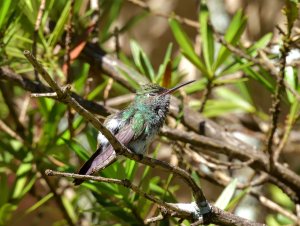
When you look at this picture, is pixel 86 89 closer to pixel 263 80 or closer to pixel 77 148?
pixel 77 148

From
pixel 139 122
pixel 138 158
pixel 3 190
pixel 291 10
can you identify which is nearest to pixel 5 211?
pixel 3 190

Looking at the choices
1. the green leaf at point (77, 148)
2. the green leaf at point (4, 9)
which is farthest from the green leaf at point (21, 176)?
the green leaf at point (4, 9)

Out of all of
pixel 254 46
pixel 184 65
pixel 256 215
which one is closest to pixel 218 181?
pixel 254 46

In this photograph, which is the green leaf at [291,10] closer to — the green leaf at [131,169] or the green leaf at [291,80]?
the green leaf at [291,80]

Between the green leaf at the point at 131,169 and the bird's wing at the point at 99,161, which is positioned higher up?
the bird's wing at the point at 99,161

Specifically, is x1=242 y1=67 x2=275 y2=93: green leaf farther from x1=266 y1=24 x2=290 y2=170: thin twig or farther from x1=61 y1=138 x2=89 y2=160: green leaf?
x1=61 y1=138 x2=89 y2=160: green leaf

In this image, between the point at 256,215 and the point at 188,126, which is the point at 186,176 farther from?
the point at 256,215

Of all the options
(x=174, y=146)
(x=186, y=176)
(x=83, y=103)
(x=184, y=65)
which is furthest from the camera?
(x=184, y=65)

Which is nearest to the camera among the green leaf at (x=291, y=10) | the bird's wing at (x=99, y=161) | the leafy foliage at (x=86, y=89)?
the bird's wing at (x=99, y=161)
